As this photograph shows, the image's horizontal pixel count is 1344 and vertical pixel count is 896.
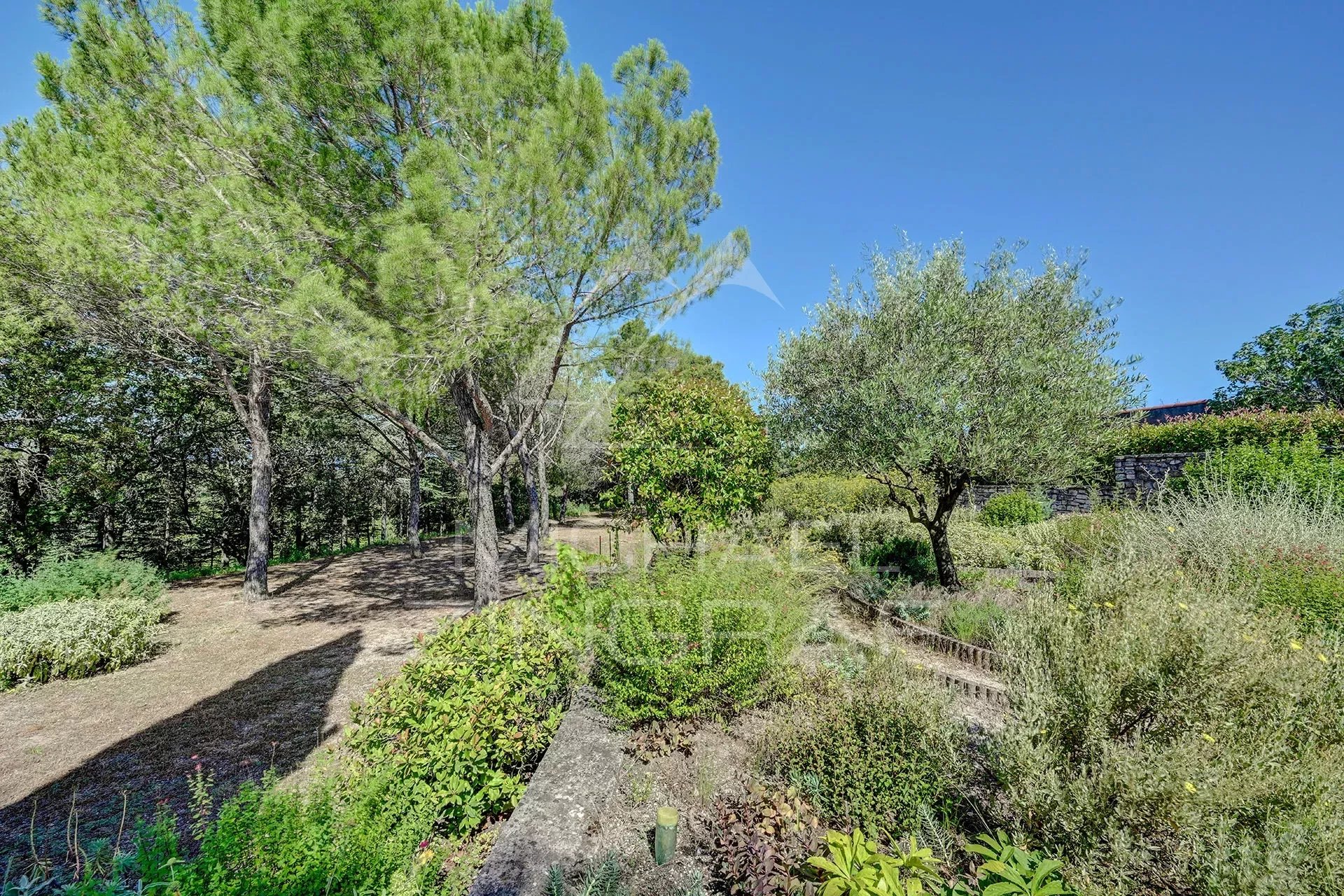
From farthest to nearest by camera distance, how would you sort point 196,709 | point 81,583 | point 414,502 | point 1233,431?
point 414,502, point 1233,431, point 81,583, point 196,709

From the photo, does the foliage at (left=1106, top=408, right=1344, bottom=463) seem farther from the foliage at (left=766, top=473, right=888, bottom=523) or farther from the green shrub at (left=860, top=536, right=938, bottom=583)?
the foliage at (left=766, top=473, right=888, bottom=523)

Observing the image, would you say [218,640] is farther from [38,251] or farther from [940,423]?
[940,423]

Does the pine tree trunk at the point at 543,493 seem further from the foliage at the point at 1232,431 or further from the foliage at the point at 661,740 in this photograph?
the foliage at the point at 1232,431

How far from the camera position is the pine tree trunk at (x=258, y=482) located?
9.13 m

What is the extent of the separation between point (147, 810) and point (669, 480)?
6299 mm

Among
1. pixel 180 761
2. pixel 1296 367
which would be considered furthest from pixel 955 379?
pixel 1296 367

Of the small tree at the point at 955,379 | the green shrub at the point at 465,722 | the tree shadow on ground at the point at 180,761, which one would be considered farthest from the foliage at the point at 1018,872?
the small tree at the point at 955,379

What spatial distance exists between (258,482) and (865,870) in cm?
1135

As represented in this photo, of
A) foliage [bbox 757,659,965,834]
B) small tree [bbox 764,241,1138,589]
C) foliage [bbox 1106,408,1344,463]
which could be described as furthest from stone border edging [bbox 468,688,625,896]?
foliage [bbox 1106,408,1344,463]

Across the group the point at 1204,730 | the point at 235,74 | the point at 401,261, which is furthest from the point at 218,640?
the point at 1204,730

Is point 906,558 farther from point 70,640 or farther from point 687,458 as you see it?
point 70,640

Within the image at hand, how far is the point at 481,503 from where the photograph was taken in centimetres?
733

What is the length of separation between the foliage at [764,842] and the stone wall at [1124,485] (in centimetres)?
930

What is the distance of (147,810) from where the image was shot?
11.5 ft
